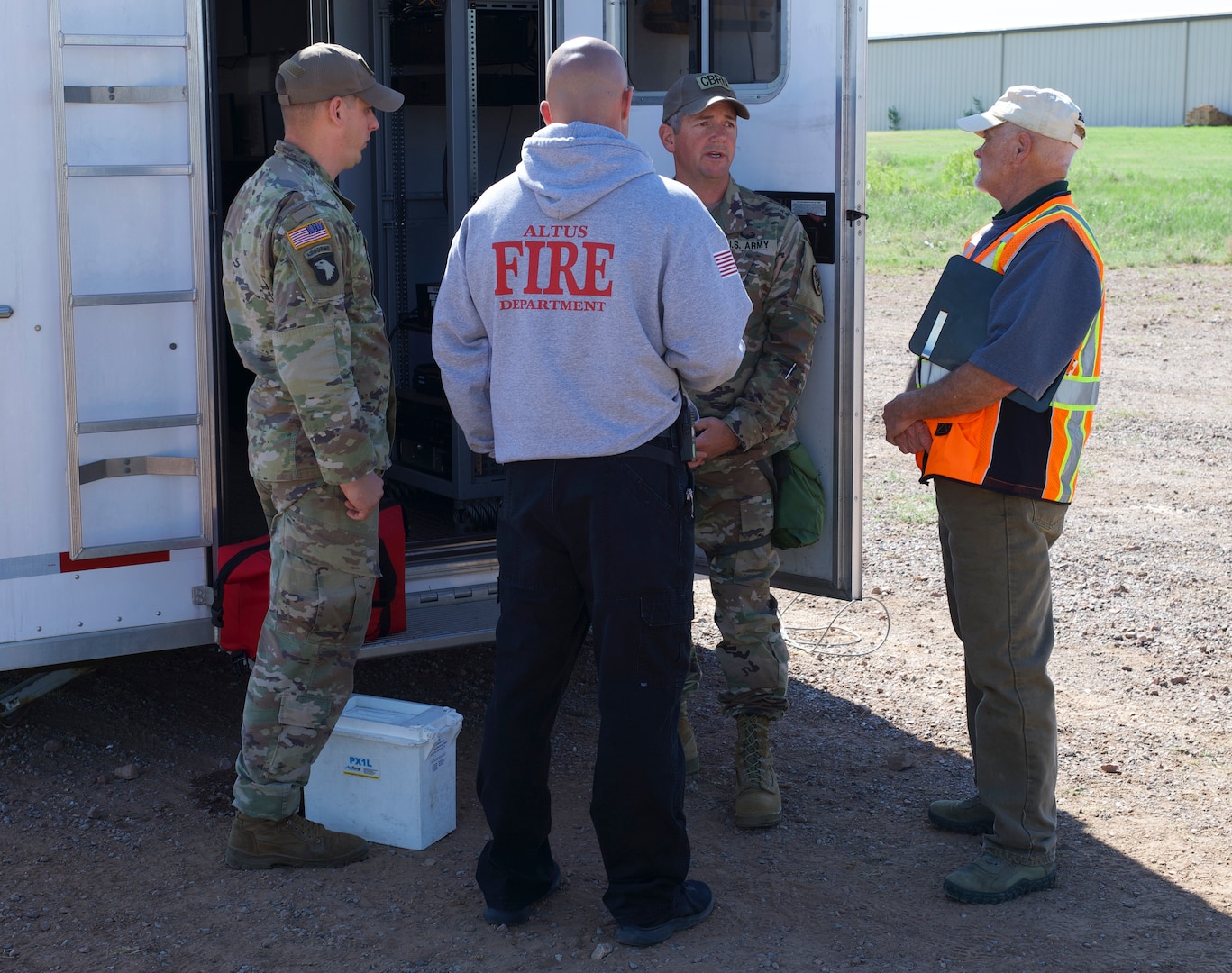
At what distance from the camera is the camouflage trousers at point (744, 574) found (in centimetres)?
392

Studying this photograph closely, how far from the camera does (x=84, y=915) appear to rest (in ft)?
11.2

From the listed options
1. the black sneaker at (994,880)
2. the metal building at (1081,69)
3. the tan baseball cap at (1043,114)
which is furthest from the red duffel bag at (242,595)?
the metal building at (1081,69)

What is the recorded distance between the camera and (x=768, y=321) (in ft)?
13.0

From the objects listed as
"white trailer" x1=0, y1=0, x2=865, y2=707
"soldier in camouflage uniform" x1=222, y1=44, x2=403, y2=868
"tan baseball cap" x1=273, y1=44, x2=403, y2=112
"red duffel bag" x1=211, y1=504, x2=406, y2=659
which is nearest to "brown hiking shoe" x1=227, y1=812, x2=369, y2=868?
"soldier in camouflage uniform" x1=222, y1=44, x2=403, y2=868

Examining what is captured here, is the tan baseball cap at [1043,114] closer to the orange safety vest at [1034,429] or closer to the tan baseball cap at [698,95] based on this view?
the orange safety vest at [1034,429]

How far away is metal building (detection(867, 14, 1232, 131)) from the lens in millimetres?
53500

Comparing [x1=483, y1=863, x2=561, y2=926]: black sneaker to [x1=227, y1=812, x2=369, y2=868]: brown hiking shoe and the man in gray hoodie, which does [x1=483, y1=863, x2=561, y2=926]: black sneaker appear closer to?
the man in gray hoodie

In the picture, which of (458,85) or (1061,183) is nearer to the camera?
(1061,183)

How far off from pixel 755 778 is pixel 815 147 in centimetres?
183

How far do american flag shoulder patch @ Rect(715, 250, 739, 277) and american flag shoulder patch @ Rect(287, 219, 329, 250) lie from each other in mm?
934

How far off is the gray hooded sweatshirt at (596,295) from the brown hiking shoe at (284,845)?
1269mm

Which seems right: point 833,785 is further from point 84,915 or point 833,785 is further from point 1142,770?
point 84,915

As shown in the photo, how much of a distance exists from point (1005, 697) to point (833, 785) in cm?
94

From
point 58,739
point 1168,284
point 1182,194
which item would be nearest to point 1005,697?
point 58,739
